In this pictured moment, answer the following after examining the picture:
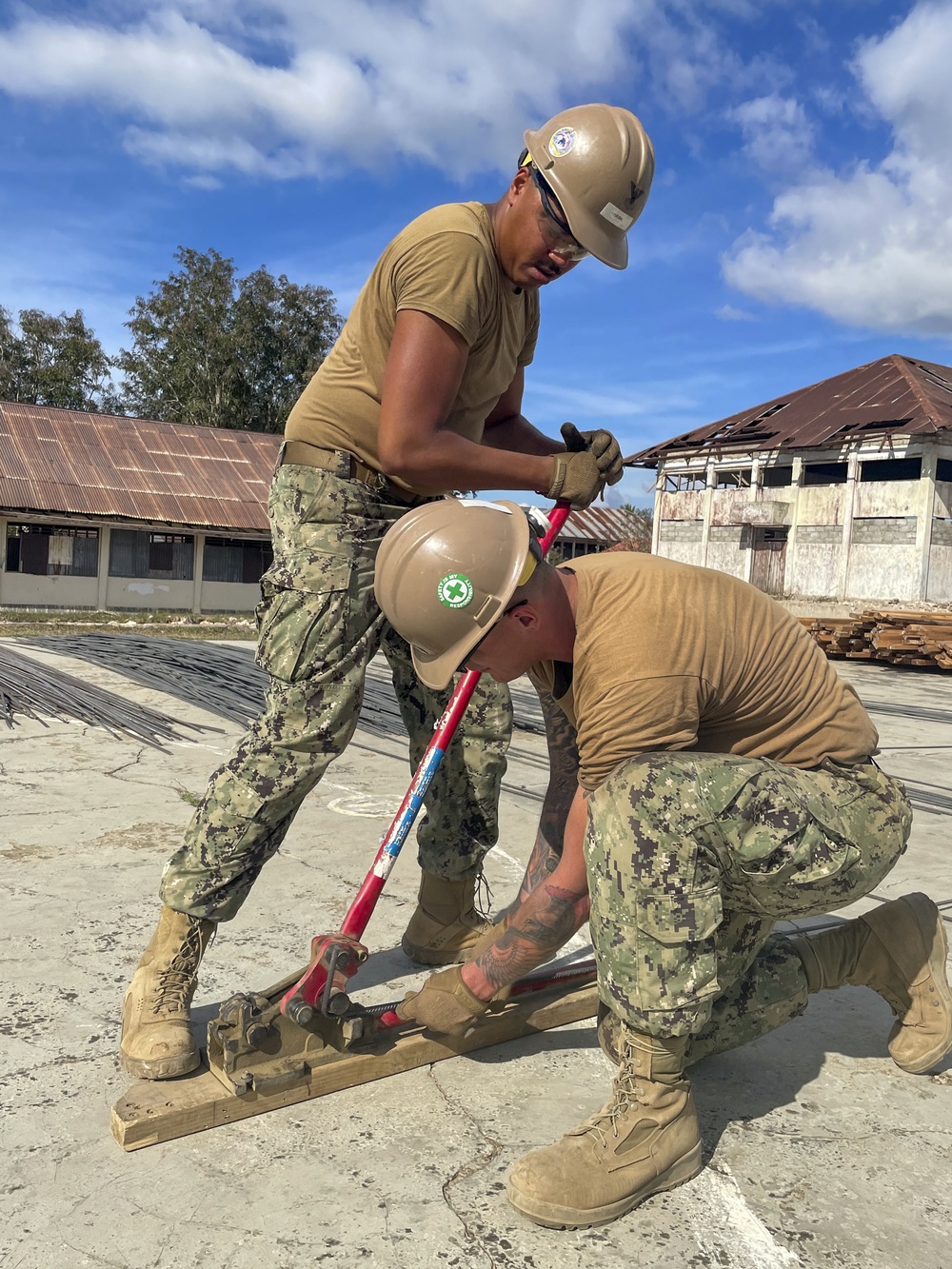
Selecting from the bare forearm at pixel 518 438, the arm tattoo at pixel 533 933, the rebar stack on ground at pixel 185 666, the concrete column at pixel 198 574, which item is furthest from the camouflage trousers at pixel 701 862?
the concrete column at pixel 198 574

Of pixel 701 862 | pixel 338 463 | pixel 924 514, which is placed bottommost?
pixel 701 862

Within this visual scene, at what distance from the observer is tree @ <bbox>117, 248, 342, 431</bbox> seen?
117 feet

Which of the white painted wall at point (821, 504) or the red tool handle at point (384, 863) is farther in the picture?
the white painted wall at point (821, 504)

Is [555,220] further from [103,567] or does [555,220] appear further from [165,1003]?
[103,567]

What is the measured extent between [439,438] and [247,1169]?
146 centimetres

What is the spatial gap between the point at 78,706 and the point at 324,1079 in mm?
4553

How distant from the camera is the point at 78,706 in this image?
603cm

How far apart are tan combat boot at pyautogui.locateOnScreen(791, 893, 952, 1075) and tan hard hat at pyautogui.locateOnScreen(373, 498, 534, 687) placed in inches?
42.0

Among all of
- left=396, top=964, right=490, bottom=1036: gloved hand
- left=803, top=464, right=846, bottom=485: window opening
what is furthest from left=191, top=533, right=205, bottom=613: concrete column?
left=396, top=964, right=490, bottom=1036: gloved hand

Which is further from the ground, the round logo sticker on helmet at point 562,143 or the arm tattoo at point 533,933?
the round logo sticker on helmet at point 562,143

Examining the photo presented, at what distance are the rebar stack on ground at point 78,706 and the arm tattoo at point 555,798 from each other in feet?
11.3

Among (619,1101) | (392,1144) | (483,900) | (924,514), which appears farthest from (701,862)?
(924,514)

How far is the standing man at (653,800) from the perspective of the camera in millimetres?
1743

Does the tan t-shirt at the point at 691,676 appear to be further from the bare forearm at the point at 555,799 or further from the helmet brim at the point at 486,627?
the bare forearm at the point at 555,799
